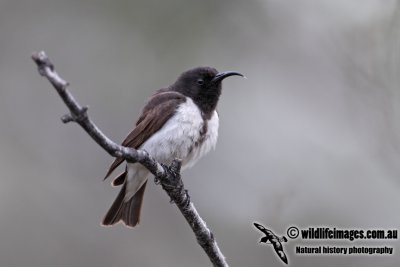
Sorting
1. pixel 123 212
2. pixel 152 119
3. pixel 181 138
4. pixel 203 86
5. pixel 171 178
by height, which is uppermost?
pixel 203 86

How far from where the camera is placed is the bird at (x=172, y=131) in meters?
5.56

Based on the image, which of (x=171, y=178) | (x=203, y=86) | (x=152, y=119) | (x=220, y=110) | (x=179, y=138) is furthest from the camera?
(x=220, y=110)

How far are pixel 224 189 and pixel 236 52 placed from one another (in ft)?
8.17

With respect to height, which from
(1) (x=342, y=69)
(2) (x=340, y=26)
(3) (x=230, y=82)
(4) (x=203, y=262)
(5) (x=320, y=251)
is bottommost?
(5) (x=320, y=251)

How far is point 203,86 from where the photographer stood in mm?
6055

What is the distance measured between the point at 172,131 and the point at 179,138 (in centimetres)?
A: 8

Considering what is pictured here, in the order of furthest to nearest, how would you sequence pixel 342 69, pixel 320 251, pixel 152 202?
pixel 152 202 < pixel 342 69 < pixel 320 251

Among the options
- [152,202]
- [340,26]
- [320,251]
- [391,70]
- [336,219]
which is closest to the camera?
[391,70]

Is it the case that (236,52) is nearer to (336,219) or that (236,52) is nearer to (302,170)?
(302,170)

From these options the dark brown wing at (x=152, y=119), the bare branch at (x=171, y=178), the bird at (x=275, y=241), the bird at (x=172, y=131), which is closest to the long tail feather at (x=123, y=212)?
the bird at (x=172, y=131)

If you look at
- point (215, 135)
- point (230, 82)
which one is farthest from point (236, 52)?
point (215, 135)

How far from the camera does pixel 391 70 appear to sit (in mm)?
5543

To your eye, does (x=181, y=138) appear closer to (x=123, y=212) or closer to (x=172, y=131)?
(x=172, y=131)

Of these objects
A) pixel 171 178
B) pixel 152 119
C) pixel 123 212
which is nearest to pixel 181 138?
pixel 152 119
